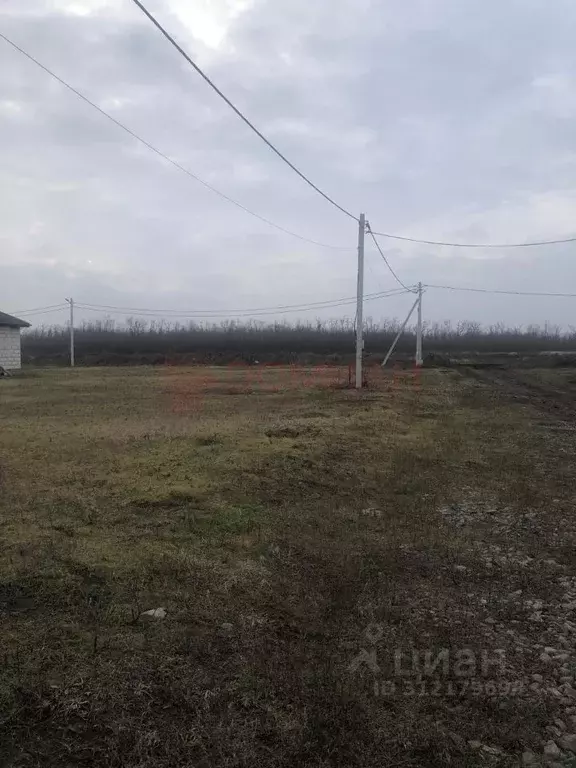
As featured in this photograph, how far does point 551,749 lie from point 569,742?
4.5 inches

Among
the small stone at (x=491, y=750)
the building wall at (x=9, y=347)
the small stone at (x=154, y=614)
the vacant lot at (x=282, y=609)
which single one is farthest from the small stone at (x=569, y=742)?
the building wall at (x=9, y=347)

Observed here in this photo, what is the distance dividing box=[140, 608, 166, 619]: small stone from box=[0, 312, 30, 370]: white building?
95.8 ft

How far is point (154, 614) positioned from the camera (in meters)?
3.42

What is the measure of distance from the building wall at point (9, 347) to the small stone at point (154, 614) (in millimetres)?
29656

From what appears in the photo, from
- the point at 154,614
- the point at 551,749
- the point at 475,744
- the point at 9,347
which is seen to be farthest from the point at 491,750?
the point at 9,347

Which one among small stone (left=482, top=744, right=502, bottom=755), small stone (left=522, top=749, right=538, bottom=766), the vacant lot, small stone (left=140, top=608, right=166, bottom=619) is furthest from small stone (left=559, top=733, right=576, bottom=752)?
small stone (left=140, top=608, right=166, bottom=619)

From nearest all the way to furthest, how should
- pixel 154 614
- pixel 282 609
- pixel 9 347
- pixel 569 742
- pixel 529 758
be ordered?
pixel 529 758 < pixel 569 742 < pixel 154 614 < pixel 282 609 < pixel 9 347

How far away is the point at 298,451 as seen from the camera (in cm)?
860

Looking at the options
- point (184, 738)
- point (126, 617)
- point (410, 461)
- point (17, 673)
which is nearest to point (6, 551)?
point (126, 617)

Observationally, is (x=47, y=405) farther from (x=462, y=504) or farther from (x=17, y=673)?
(x=17, y=673)

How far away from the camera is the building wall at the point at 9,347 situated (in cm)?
3011

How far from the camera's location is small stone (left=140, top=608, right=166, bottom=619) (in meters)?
3.38

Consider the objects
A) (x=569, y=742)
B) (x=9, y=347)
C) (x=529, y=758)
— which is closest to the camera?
(x=529, y=758)

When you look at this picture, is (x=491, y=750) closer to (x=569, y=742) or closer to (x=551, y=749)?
(x=551, y=749)
